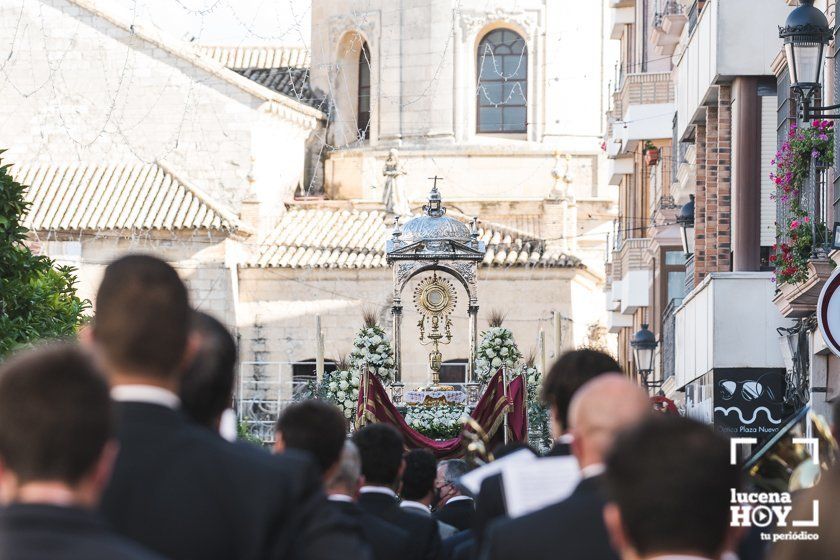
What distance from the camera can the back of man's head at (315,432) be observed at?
7.11 m

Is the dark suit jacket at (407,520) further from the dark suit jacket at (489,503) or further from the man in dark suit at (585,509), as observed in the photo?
the man in dark suit at (585,509)

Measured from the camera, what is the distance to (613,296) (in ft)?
130

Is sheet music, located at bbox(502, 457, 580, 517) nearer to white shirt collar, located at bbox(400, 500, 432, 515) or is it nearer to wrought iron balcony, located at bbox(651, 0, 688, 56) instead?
white shirt collar, located at bbox(400, 500, 432, 515)

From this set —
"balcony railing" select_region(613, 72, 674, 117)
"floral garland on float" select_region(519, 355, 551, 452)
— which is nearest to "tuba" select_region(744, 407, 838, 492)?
"floral garland on float" select_region(519, 355, 551, 452)

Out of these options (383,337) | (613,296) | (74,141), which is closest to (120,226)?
(74,141)

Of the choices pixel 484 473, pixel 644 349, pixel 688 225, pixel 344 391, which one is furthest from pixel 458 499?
pixel 644 349

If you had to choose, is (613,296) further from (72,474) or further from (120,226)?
(72,474)

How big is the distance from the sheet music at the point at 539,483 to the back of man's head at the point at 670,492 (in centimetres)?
183

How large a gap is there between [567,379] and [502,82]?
153ft

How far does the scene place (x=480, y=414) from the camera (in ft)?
75.3

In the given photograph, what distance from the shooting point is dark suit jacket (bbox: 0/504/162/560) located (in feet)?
13.1

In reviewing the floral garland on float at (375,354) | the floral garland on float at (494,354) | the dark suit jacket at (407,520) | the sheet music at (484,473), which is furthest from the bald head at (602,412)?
the floral garland on float at (494,354)

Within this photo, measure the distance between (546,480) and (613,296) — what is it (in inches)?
1311

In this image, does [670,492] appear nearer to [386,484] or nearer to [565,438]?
[565,438]
